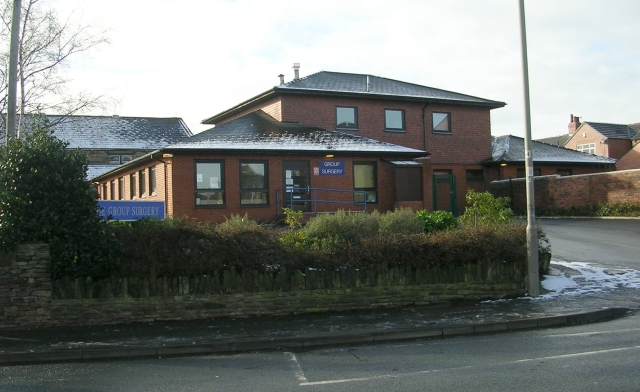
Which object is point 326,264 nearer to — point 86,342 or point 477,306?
point 477,306

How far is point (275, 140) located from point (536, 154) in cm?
1970

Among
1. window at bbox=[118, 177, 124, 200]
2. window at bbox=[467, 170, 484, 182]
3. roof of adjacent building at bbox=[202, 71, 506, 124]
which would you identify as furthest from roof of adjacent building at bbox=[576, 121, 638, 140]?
window at bbox=[118, 177, 124, 200]

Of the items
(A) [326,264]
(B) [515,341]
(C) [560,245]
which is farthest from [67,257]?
(C) [560,245]

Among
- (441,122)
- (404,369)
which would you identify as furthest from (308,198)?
(404,369)

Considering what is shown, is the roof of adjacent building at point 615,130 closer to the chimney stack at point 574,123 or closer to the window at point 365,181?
the chimney stack at point 574,123

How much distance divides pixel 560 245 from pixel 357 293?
35.0 ft

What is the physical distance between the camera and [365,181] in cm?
2559

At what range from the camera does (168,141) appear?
53156 mm

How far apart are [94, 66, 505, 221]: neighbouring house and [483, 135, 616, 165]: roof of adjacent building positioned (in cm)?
328

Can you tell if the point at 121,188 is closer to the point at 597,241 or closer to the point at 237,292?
the point at 237,292

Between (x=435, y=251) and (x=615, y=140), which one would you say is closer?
(x=435, y=251)

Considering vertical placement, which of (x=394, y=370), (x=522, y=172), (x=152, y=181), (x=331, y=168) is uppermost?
(x=522, y=172)

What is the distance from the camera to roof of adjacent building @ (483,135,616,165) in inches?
1406

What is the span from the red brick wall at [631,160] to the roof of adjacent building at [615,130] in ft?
16.6
